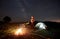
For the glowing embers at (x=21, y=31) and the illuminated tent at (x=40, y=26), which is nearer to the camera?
the glowing embers at (x=21, y=31)

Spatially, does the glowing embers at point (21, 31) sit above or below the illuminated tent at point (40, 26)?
below

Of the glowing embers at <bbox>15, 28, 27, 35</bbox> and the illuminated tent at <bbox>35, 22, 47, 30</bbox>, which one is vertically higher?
the illuminated tent at <bbox>35, 22, 47, 30</bbox>

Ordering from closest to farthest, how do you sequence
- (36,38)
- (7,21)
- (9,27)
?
(36,38) → (9,27) → (7,21)

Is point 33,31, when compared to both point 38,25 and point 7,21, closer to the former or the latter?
point 38,25

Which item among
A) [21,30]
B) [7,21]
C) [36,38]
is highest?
[7,21]

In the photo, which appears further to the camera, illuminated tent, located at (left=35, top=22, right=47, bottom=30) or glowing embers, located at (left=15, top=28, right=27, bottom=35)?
illuminated tent, located at (left=35, top=22, right=47, bottom=30)

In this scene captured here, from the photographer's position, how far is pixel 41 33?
15.9 m

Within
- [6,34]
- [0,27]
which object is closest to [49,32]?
[6,34]

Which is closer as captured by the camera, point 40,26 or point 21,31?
point 21,31

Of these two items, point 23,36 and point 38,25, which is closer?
point 23,36

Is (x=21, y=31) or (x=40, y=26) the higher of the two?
(x=40, y=26)

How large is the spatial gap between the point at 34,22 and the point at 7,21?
18.0ft

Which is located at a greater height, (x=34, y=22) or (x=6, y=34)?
(x=34, y=22)

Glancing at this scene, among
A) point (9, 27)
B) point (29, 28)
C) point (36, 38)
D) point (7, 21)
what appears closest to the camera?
point (36, 38)
